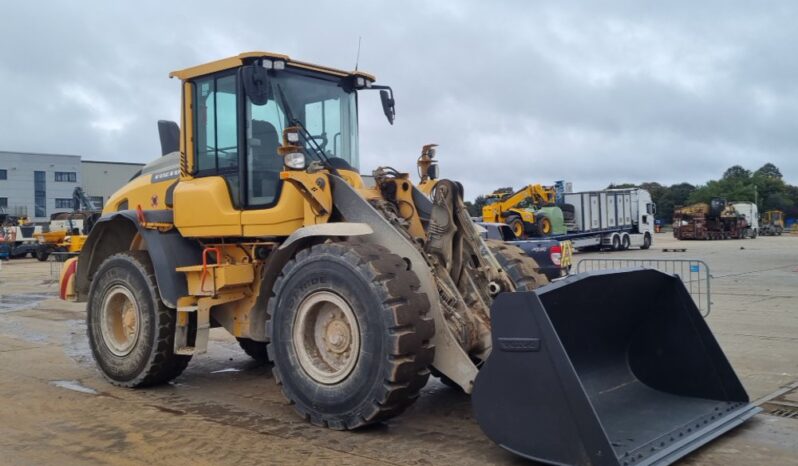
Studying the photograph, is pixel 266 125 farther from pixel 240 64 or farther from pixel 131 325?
pixel 131 325

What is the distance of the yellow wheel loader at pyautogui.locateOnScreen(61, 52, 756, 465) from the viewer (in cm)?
448

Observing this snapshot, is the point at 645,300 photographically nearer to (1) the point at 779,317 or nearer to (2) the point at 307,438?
(2) the point at 307,438

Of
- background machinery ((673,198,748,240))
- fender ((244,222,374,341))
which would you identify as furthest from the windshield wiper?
background machinery ((673,198,748,240))

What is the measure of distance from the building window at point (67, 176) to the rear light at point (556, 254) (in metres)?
64.8

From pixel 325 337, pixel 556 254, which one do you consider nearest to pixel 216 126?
pixel 325 337

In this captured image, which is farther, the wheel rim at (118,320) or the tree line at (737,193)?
the tree line at (737,193)

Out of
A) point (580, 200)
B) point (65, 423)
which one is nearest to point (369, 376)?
point (65, 423)

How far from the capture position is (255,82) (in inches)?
237

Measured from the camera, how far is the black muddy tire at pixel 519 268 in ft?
21.7

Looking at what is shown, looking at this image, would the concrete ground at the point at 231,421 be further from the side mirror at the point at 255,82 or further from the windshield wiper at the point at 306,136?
the side mirror at the point at 255,82

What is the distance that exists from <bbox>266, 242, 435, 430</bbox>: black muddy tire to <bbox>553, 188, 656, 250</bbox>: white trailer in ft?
91.6

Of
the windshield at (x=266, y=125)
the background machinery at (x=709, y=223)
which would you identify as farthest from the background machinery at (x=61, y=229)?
the background machinery at (x=709, y=223)

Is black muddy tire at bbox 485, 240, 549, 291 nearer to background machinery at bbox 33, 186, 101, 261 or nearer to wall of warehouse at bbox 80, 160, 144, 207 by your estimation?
background machinery at bbox 33, 186, 101, 261

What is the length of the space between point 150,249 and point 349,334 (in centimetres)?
268
